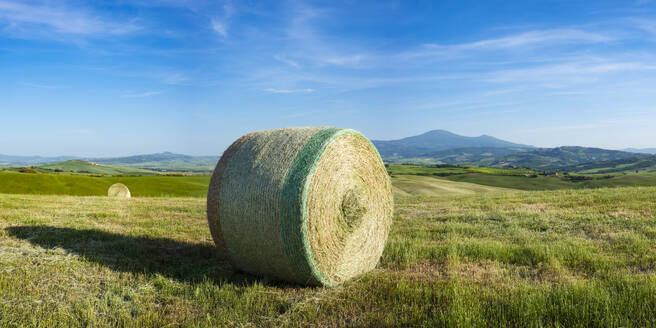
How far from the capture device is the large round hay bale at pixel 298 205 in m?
5.59

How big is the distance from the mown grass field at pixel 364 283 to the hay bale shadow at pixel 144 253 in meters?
0.03

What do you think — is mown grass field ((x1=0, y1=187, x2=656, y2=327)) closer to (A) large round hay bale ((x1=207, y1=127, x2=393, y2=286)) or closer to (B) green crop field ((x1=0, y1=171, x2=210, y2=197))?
(A) large round hay bale ((x1=207, y1=127, x2=393, y2=286))

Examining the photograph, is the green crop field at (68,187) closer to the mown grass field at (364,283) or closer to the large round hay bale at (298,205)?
the mown grass field at (364,283)

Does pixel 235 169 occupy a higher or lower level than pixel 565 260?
higher

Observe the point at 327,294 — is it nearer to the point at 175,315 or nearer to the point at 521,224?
the point at 175,315

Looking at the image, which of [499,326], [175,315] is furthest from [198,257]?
[499,326]

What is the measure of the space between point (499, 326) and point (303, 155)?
3.33 meters

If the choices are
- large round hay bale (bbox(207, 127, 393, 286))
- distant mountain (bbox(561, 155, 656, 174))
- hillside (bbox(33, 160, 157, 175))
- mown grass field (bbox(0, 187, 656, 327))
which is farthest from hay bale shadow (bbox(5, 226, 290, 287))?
distant mountain (bbox(561, 155, 656, 174))

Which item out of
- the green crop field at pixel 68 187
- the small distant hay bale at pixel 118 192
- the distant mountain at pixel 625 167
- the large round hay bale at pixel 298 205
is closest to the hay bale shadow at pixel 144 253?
the large round hay bale at pixel 298 205

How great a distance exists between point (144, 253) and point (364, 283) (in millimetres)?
4432

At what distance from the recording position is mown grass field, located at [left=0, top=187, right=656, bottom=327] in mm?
4609

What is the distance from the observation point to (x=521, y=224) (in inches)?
425

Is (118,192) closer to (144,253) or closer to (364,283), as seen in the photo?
(144,253)

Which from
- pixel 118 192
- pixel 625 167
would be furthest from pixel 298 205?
pixel 625 167
